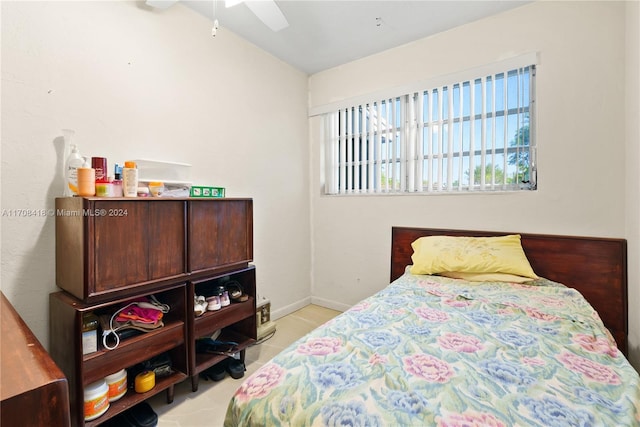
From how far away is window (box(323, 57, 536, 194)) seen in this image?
2.17 meters

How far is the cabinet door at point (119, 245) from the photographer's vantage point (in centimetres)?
132

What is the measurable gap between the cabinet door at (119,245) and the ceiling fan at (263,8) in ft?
4.20

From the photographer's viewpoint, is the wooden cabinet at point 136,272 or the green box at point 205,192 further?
the green box at point 205,192

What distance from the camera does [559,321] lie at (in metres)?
1.29

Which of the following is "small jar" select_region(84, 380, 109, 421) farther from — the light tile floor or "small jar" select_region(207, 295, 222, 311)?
Result: "small jar" select_region(207, 295, 222, 311)

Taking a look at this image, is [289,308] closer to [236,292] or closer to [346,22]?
[236,292]

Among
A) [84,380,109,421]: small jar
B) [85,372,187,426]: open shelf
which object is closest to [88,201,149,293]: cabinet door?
[84,380,109,421]: small jar

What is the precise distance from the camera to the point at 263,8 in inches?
65.8

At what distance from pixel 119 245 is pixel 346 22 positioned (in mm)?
2254

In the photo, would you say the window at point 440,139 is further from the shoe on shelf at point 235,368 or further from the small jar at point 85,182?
the small jar at point 85,182

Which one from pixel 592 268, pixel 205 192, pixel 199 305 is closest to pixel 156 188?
pixel 205 192

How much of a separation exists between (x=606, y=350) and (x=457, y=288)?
75 cm

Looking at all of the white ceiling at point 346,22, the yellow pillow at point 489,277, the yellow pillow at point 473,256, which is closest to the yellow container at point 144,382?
the yellow pillow at point 473,256

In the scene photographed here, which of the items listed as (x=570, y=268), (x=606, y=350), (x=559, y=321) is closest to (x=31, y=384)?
(x=606, y=350)
